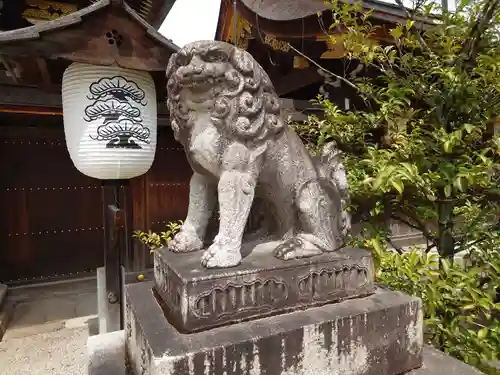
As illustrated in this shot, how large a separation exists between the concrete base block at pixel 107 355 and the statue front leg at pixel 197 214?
619 mm

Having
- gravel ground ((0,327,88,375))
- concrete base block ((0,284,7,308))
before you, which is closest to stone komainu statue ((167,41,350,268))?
gravel ground ((0,327,88,375))

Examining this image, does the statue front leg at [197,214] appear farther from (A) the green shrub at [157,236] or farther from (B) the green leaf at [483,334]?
(B) the green leaf at [483,334]

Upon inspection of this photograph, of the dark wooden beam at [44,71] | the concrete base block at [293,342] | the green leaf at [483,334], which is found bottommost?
the green leaf at [483,334]

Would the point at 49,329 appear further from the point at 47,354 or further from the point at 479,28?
the point at 479,28

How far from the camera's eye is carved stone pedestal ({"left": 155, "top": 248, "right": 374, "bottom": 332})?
4.24ft

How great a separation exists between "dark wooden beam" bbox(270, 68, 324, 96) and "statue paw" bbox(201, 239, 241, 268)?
10.7 feet

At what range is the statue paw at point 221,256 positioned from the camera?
1371mm

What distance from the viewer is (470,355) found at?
1813 millimetres

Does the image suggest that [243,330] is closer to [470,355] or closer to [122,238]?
[470,355]

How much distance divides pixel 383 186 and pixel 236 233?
2.90ft

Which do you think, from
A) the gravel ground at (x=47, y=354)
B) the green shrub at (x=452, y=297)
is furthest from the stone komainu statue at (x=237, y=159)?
the gravel ground at (x=47, y=354)

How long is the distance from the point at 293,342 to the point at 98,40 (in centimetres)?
256

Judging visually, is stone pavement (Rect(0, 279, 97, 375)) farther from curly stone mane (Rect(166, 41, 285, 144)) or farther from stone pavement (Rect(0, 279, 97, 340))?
curly stone mane (Rect(166, 41, 285, 144))

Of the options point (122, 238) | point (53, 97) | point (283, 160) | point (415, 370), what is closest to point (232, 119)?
point (283, 160)
